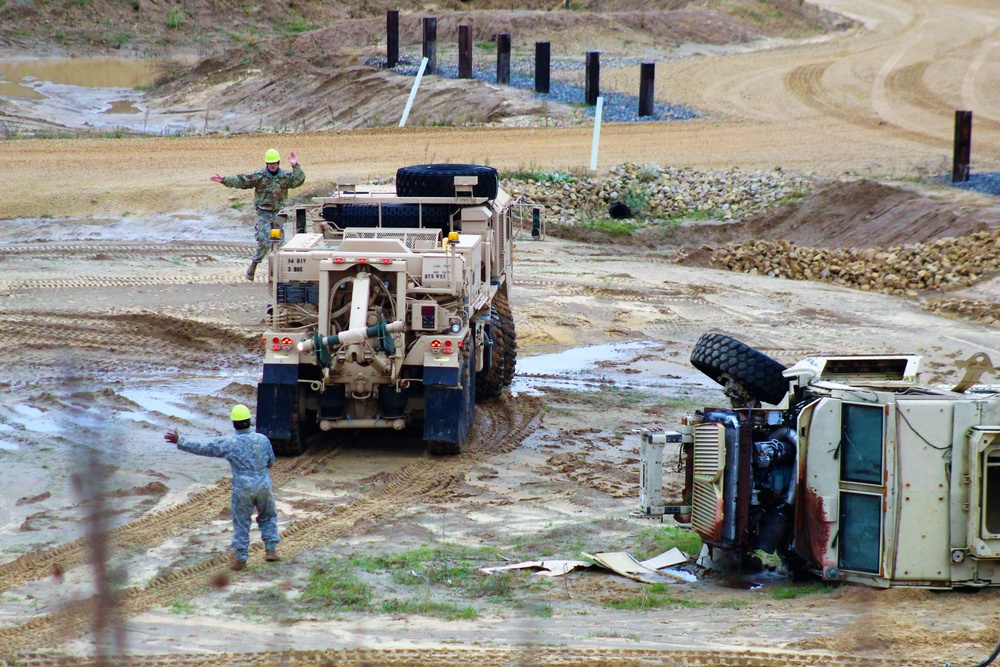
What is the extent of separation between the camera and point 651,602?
879 cm

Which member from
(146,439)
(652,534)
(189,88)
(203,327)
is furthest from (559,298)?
(189,88)

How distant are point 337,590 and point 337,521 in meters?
2.01

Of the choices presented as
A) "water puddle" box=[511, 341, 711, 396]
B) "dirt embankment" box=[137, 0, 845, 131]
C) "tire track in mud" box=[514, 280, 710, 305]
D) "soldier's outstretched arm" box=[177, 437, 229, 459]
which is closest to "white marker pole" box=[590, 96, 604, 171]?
"dirt embankment" box=[137, 0, 845, 131]

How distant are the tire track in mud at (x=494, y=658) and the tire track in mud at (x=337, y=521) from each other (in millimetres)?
371

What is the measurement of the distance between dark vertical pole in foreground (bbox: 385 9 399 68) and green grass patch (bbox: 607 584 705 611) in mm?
27746

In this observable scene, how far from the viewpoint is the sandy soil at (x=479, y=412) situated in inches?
313

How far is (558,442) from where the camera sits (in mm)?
13883

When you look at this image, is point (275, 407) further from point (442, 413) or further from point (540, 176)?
point (540, 176)

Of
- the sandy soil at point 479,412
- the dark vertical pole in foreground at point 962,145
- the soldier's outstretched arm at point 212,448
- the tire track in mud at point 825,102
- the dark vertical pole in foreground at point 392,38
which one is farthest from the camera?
the dark vertical pole in foreground at point 392,38

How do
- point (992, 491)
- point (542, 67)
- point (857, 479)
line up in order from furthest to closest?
point (542, 67) < point (857, 479) < point (992, 491)

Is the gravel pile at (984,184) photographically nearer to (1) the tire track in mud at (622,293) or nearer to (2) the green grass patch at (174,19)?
(1) the tire track in mud at (622,293)

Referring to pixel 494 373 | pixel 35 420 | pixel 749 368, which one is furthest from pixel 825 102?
pixel 749 368

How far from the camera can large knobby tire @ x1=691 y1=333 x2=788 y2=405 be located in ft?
31.8

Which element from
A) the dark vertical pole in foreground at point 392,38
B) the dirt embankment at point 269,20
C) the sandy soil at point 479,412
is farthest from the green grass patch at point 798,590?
the dirt embankment at point 269,20
